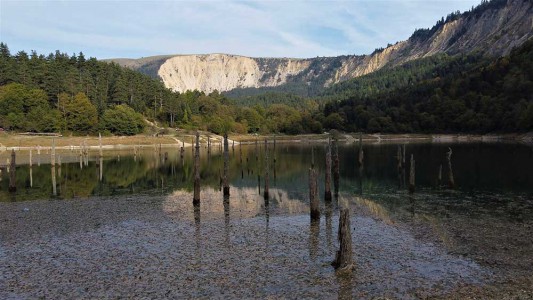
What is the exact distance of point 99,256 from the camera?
778 inches

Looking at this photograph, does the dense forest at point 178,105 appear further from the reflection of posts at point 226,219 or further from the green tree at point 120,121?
the reflection of posts at point 226,219

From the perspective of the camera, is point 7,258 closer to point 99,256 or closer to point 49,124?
point 99,256

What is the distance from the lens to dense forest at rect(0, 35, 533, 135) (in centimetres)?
12581

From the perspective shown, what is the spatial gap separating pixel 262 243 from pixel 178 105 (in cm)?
15086

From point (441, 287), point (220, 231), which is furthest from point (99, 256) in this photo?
point (441, 287)

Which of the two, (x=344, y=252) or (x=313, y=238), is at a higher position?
(x=344, y=252)

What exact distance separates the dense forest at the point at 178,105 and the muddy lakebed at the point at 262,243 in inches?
3614

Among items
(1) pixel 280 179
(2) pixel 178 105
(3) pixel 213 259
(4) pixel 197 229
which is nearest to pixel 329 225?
(4) pixel 197 229

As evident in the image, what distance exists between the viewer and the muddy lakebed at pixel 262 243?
1554cm

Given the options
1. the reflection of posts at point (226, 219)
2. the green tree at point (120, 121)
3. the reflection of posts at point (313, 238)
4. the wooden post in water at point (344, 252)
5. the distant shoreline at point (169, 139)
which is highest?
the green tree at point (120, 121)

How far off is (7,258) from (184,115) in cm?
14900

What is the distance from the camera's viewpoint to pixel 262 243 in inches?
855

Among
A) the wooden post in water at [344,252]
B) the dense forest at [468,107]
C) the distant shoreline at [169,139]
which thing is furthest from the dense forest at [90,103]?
the wooden post in water at [344,252]

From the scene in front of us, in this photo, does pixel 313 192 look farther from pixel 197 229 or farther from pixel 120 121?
pixel 120 121
